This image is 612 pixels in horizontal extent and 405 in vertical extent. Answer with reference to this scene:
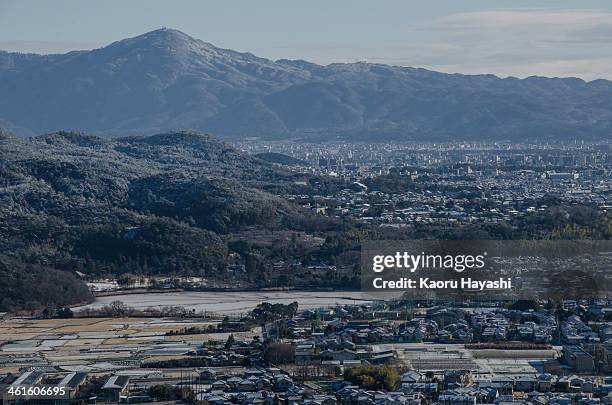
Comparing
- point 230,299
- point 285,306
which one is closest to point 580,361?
point 285,306

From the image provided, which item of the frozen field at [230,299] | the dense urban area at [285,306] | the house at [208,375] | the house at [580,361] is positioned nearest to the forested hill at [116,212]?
the dense urban area at [285,306]

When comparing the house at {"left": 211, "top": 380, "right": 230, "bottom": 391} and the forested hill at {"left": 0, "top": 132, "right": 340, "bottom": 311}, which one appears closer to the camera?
the house at {"left": 211, "top": 380, "right": 230, "bottom": 391}

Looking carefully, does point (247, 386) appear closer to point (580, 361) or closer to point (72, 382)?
point (72, 382)

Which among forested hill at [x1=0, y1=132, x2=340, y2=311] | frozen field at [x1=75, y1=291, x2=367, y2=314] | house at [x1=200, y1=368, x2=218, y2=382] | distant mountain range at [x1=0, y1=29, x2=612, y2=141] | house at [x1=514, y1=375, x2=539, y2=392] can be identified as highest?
distant mountain range at [x1=0, y1=29, x2=612, y2=141]

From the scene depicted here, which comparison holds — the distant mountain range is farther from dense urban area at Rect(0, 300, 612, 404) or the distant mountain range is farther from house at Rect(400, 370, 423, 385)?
house at Rect(400, 370, 423, 385)

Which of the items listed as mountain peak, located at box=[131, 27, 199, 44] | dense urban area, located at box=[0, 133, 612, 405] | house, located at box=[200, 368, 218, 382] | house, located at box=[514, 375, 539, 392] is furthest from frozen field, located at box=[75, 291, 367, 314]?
mountain peak, located at box=[131, 27, 199, 44]

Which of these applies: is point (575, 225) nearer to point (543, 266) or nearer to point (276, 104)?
point (543, 266)

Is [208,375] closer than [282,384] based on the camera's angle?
No
